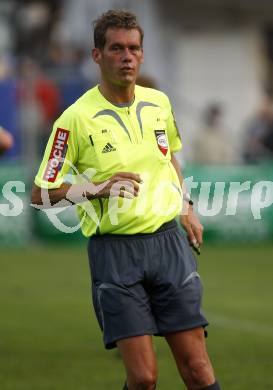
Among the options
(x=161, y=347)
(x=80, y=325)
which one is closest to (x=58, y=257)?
(x=80, y=325)

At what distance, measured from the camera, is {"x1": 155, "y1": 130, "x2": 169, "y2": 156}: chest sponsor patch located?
23.4ft

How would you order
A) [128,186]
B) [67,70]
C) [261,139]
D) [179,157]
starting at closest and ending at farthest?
[128,186], [179,157], [261,139], [67,70]

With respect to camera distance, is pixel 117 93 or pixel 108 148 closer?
pixel 108 148

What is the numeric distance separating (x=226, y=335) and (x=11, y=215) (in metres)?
9.50

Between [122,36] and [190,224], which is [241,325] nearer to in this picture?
[190,224]

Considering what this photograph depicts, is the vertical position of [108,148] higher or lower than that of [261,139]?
higher

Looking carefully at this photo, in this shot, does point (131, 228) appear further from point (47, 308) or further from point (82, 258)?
→ point (82, 258)

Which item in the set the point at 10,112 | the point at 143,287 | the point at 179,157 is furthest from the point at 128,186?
the point at 10,112

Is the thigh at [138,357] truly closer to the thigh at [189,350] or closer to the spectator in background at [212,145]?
the thigh at [189,350]

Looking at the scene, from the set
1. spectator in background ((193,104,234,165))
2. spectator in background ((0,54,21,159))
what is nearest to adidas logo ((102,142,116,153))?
spectator in background ((0,54,21,159))

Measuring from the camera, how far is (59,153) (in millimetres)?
6969

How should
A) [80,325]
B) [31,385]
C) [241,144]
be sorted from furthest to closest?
1. [241,144]
2. [80,325]
3. [31,385]

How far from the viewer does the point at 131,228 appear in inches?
277

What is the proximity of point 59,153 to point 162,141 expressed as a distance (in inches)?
24.1
